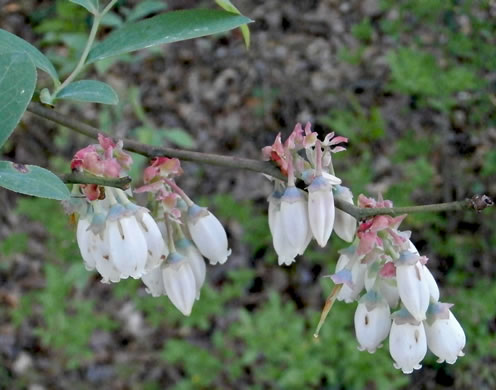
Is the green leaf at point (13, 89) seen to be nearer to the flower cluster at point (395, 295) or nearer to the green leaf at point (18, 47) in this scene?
the green leaf at point (18, 47)

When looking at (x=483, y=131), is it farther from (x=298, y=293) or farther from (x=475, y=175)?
(x=298, y=293)

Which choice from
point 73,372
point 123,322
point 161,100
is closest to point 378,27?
point 161,100

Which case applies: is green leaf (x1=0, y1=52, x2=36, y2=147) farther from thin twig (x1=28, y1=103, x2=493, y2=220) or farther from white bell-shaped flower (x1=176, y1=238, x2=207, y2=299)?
white bell-shaped flower (x1=176, y1=238, x2=207, y2=299)

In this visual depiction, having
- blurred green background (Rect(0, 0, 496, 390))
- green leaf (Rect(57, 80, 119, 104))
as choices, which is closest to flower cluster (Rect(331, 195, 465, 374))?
green leaf (Rect(57, 80, 119, 104))

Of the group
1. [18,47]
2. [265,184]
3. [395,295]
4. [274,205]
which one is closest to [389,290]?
[395,295]

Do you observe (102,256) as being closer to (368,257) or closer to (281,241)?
(281,241)
